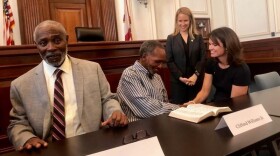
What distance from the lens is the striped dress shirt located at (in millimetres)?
1827

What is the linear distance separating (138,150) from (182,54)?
2201mm

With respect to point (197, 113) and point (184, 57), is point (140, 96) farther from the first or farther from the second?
point (184, 57)

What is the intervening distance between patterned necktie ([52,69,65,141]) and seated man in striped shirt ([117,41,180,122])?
46 centimetres

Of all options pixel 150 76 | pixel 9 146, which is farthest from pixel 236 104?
pixel 9 146

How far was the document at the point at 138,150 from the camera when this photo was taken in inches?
36.9

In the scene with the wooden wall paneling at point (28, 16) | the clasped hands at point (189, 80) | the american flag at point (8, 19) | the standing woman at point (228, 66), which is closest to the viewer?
the standing woman at point (228, 66)

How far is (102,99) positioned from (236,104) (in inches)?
31.2

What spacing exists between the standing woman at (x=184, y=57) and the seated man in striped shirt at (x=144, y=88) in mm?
945

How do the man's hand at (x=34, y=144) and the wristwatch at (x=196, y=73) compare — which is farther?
the wristwatch at (x=196, y=73)

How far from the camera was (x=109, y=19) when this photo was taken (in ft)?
20.0

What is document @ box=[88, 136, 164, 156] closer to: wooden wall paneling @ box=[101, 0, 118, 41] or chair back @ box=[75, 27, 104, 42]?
chair back @ box=[75, 27, 104, 42]

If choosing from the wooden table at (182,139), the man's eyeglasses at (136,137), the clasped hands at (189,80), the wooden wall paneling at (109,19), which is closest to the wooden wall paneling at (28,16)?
the wooden wall paneling at (109,19)

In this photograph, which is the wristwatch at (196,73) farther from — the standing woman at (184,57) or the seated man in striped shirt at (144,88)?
the seated man in striped shirt at (144,88)

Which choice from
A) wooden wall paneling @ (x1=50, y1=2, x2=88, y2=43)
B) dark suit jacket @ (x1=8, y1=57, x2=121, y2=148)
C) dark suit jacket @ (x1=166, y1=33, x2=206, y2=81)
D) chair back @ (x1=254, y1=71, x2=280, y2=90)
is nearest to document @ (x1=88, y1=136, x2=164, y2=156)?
dark suit jacket @ (x1=8, y1=57, x2=121, y2=148)
